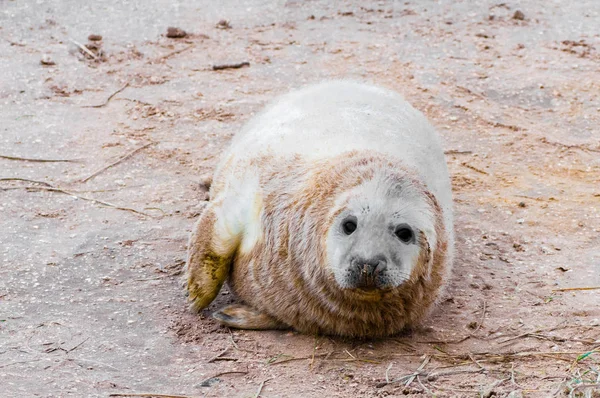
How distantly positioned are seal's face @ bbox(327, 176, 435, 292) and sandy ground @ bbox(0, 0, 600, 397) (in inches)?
21.0

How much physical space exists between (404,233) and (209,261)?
124 centimetres

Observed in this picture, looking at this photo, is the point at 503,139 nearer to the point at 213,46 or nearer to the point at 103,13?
the point at 213,46

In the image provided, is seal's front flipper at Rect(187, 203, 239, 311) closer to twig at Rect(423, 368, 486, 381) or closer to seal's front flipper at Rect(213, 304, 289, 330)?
seal's front flipper at Rect(213, 304, 289, 330)

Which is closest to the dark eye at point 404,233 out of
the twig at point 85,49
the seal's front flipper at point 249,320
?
the seal's front flipper at point 249,320

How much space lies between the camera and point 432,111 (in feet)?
26.7

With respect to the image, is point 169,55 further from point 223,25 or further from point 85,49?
point 223,25

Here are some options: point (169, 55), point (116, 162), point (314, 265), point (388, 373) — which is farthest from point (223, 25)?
point (388, 373)

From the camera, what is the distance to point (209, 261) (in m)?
5.02

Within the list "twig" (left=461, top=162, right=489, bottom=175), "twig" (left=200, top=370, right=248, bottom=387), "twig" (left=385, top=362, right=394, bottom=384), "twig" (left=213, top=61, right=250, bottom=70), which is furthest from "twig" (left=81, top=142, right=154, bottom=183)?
"twig" (left=385, top=362, right=394, bottom=384)

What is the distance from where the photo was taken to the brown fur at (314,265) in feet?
14.8

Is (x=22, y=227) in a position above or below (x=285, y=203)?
below

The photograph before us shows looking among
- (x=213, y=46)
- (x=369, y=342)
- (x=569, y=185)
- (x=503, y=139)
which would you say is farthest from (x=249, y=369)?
(x=213, y=46)

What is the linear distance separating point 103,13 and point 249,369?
252 inches

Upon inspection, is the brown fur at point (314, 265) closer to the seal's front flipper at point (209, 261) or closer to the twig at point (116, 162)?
the seal's front flipper at point (209, 261)
